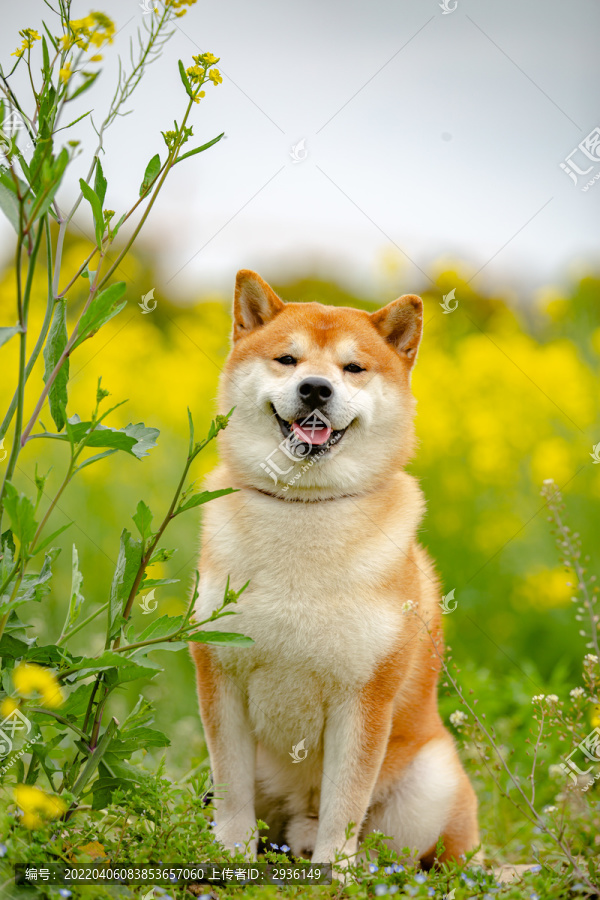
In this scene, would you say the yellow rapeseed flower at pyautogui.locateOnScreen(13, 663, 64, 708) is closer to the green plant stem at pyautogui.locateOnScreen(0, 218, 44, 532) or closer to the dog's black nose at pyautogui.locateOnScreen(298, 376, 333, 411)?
the green plant stem at pyautogui.locateOnScreen(0, 218, 44, 532)

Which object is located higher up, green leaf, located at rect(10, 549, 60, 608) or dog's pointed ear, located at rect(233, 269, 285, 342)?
dog's pointed ear, located at rect(233, 269, 285, 342)

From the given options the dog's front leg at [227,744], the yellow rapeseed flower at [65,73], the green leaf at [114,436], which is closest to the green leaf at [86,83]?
the yellow rapeseed flower at [65,73]

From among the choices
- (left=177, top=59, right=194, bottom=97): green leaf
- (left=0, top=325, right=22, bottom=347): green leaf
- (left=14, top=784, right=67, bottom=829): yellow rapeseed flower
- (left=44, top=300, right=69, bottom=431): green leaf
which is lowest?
(left=14, top=784, right=67, bottom=829): yellow rapeseed flower

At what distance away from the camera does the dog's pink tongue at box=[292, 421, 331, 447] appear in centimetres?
249

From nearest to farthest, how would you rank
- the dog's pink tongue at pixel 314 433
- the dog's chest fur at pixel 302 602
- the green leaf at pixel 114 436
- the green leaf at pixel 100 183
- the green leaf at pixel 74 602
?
the green leaf at pixel 114 436 < the green leaf at pixel 100 183 < the green leaf at pixel 74 602 < the dog's chest fur at pixel 302 602 < the dog's pink tongue at pixel 314 433

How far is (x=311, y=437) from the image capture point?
2496mm

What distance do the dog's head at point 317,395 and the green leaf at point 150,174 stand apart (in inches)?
26.3

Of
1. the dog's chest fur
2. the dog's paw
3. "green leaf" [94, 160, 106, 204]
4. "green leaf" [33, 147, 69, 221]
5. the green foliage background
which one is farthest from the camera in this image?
the green foliage background

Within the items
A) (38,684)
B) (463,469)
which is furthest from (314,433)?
(463,469)

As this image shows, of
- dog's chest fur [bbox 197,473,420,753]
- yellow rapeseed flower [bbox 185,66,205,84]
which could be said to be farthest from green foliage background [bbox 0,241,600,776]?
yellow rapeseed flower [bbox 185,66,205,84]

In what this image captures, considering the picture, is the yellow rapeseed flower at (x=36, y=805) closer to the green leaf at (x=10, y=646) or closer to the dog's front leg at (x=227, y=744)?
the green leaf at (x=10, y=646)

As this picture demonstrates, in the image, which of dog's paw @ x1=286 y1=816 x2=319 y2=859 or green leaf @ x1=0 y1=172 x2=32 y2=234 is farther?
dog's paw @ x1=286 y1=816 x2=319 y2=859

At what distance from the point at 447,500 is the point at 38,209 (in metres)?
3.93

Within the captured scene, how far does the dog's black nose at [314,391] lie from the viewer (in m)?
2.44
